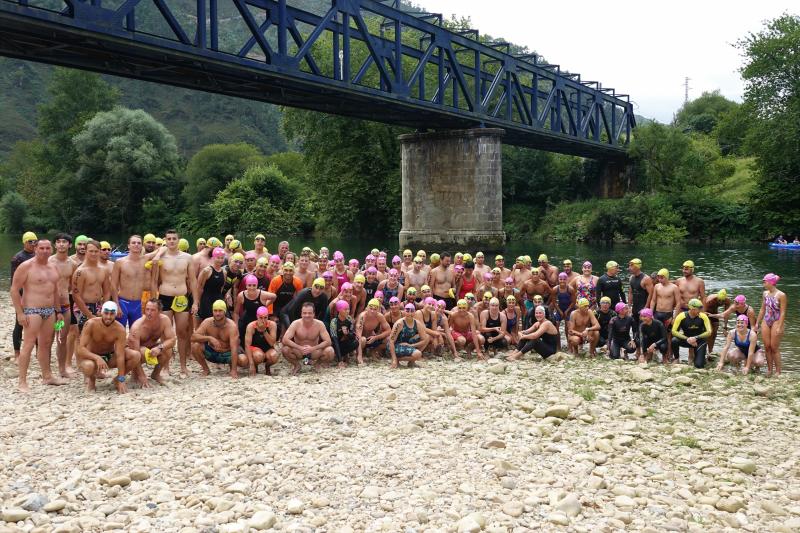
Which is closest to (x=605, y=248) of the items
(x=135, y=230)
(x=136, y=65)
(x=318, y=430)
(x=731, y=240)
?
(x=731, y=240)

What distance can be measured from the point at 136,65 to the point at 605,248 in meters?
33.2

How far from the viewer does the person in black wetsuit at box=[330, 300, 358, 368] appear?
11430mm

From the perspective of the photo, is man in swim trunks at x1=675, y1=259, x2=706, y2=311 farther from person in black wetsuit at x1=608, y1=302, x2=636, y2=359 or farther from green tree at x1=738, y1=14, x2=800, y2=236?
green tree at x1=738, y1=14, x2=800, y2=236

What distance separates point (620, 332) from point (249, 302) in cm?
665

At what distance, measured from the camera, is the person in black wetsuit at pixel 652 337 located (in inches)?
487

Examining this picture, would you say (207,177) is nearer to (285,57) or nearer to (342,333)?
(285,57)

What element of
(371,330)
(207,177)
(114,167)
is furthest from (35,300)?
(207,177)

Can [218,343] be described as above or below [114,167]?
below

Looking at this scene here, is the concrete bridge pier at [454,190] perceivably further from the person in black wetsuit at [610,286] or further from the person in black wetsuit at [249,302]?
the person in black wetsuit at [249,302]

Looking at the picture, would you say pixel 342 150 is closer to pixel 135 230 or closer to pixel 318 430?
pixel 135 230

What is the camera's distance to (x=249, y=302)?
10.9 meters

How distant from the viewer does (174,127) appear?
12044 cm

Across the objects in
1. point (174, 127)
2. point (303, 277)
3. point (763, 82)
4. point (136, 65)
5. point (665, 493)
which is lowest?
point (665, 493)

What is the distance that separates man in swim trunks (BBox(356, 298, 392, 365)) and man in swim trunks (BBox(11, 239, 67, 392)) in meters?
4.69
